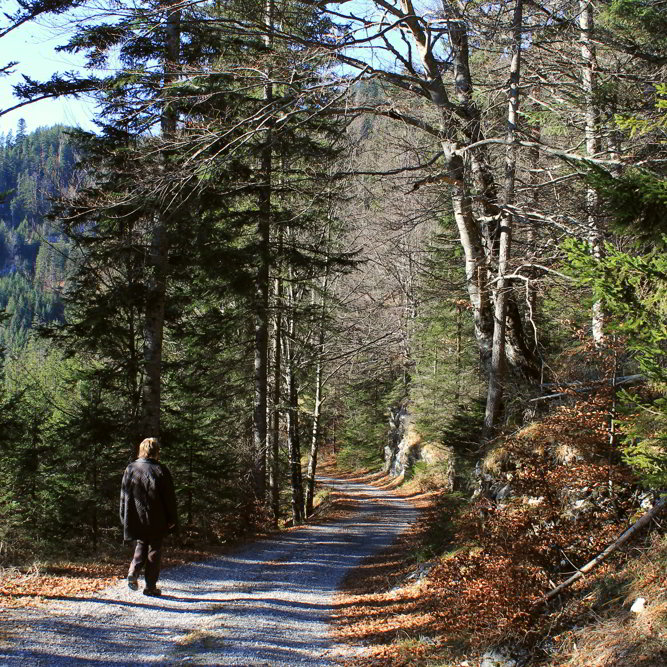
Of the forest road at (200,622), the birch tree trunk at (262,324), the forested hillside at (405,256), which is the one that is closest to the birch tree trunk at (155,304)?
the forested hillside at (405,256)

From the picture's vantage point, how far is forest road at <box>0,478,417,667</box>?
Result: 5.10m

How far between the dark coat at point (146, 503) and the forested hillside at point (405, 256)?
320 centimetres

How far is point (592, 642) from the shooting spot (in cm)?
461

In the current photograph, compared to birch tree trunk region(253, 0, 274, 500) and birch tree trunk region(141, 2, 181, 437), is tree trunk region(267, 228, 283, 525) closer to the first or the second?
birch tree trunk region(253, 0, 274, 500)

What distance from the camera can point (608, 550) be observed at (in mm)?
5496

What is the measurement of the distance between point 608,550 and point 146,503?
4.91m

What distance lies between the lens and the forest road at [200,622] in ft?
16.7

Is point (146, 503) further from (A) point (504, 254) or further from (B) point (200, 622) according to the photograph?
(A) point (504, 254)

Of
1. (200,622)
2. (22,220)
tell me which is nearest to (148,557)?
(200,622)

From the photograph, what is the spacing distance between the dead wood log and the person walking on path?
13.5 ft

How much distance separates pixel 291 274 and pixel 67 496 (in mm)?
8338

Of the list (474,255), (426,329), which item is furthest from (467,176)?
(426,329)

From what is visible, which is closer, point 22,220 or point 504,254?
point 504,254

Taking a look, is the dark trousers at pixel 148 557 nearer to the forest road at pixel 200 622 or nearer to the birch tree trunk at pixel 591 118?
the forest road at pixel 200 622
